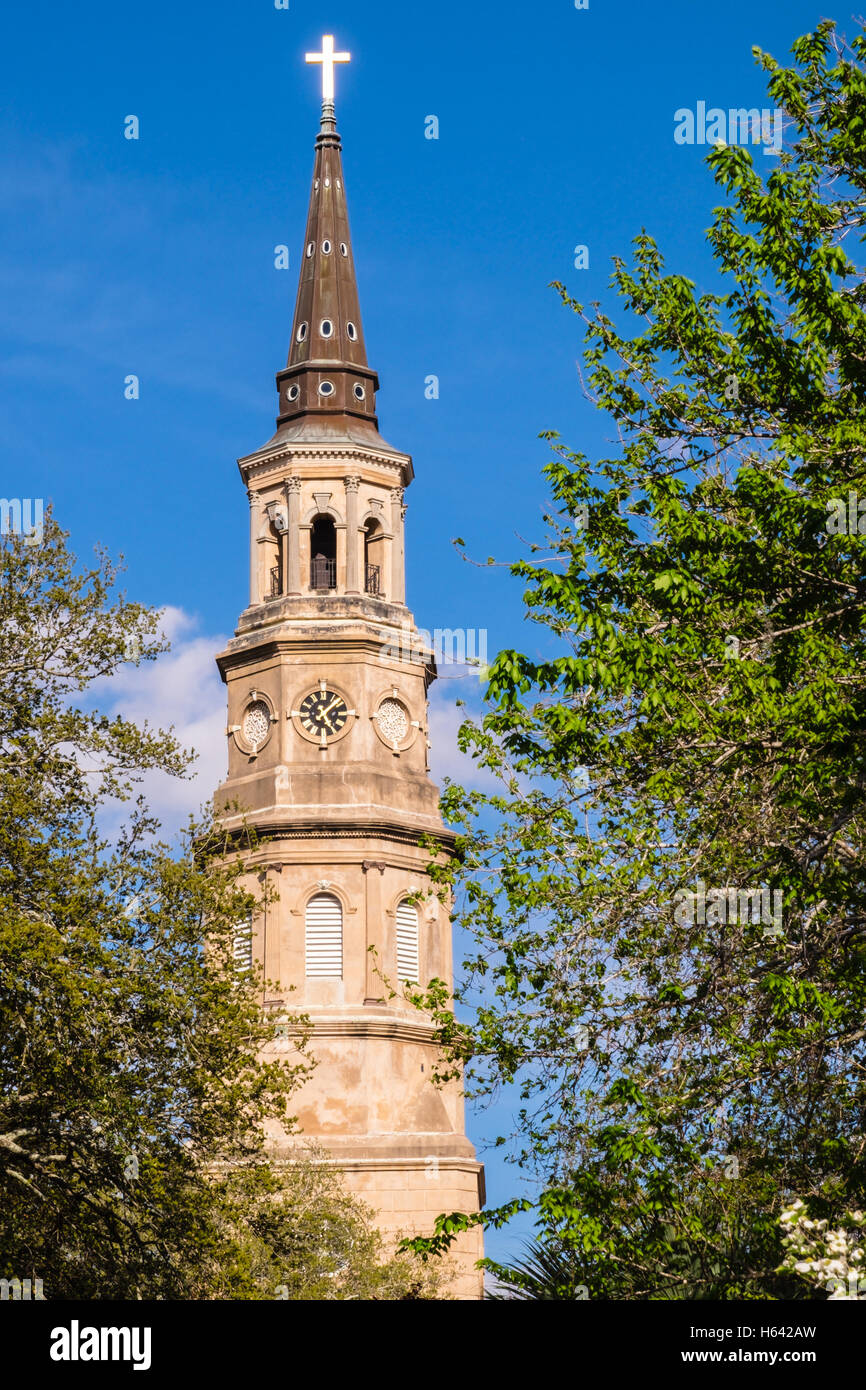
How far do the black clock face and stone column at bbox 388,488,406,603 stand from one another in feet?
14.1

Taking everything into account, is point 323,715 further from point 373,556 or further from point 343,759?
point 373,556

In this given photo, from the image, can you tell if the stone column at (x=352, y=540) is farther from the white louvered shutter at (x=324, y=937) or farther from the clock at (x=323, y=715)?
the white louvered shutter at (x=324, y=937)

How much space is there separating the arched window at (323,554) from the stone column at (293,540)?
0.72 metres

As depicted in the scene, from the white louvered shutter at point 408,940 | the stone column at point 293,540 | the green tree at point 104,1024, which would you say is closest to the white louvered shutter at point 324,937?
the white louvered shutter at point 408,940

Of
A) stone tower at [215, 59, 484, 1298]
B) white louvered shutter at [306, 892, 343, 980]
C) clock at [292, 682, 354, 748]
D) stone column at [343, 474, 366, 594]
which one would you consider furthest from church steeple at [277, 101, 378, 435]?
white louvered shutter at [306, 892, 343, 980]

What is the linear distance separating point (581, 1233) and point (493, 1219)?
2.98 meters

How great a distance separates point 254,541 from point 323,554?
2282mm

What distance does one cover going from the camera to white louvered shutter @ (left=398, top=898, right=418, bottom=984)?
59.3 metres

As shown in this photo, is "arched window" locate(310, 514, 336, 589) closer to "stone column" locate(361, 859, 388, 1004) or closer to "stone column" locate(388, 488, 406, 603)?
"stone column" locate(388, 488, 406, 603)

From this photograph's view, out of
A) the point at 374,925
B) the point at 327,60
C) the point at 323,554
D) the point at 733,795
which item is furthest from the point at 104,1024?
the point at 327,60

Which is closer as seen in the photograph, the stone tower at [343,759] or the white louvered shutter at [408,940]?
the stone tower at [343,759]

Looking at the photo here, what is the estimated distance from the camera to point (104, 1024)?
26266 millimetres

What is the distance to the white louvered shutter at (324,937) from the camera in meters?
58.5

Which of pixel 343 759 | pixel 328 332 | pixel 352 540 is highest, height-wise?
pixel 328 332
